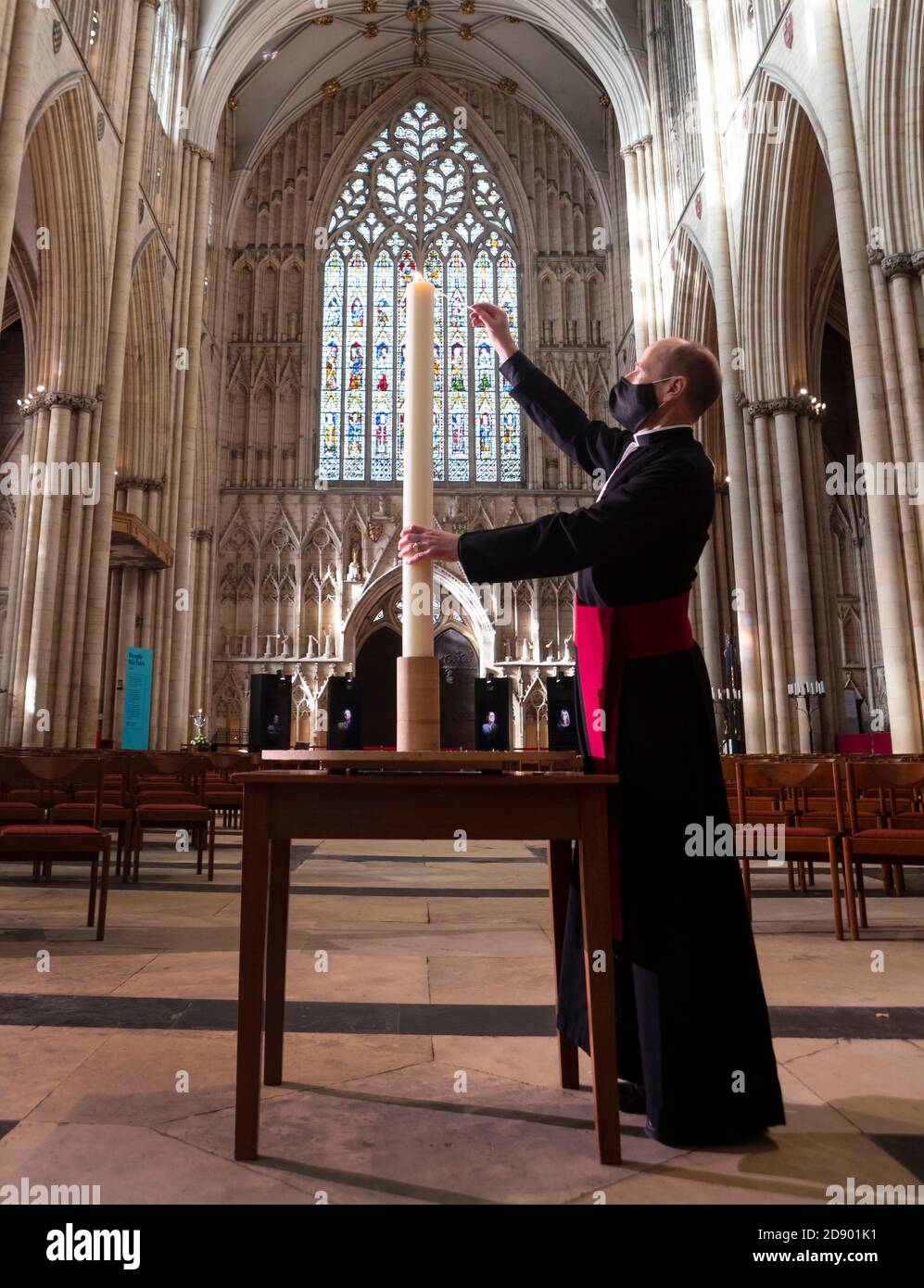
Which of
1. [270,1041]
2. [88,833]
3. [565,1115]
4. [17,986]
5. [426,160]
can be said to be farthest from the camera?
[426,160]

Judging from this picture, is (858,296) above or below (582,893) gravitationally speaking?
above

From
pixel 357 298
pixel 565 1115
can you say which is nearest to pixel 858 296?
pixel 565 1115

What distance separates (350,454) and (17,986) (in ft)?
67.4

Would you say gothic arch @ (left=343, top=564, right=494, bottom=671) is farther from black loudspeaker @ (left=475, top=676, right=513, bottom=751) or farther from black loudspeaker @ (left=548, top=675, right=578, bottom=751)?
black loudspeaker @ (left=548, top=675, right=578, bottom=751)

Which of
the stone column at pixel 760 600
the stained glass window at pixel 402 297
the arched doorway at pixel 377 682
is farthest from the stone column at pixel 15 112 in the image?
the arched doorway at pixel 377 682

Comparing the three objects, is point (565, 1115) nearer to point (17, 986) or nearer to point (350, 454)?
point (17, 986)

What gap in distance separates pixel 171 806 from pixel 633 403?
413 cm

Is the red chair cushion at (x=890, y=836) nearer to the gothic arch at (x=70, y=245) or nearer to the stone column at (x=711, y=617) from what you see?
the gothic arch at (x=70, y=245)

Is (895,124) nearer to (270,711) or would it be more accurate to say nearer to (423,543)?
(423,543)

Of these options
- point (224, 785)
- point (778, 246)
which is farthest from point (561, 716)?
point (224, 785)

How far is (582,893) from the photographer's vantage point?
1619mm

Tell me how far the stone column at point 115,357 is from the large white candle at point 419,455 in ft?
37.7

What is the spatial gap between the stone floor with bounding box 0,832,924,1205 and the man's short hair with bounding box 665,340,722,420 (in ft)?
4.95

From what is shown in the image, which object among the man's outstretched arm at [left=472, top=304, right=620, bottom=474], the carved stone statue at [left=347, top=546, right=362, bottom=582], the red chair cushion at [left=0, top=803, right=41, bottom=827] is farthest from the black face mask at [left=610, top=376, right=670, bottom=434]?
the carved stone statue at [left=347, top=546, right=362, bottom=582]
